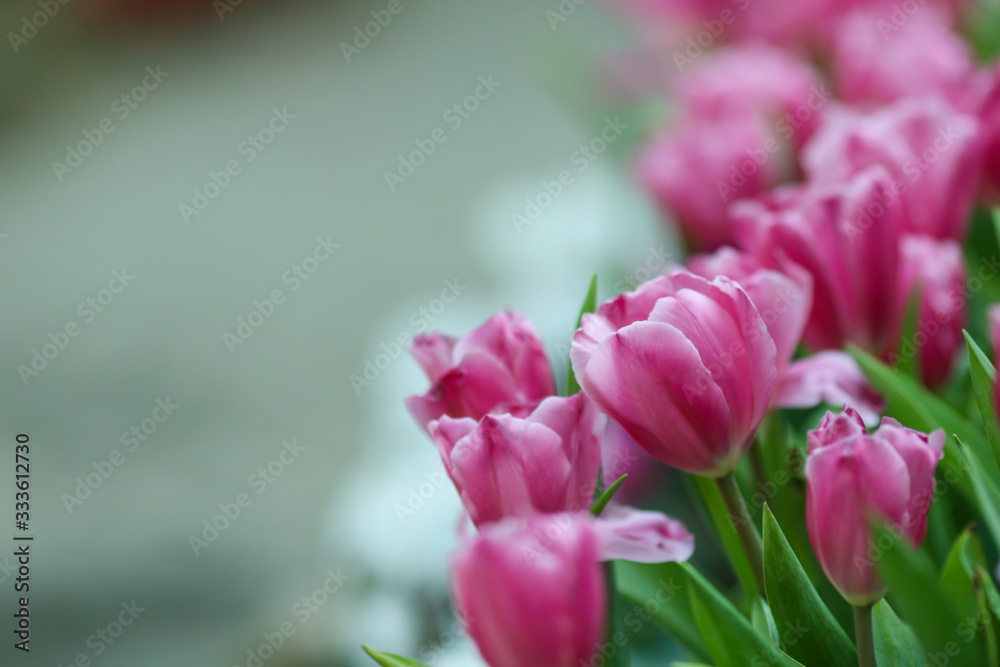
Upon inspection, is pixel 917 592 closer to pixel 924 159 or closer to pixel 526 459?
pixel 526 459

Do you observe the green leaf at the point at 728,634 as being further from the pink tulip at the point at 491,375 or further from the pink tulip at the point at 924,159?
the pink tulip at the point at 924,159

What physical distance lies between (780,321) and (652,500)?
0.20m

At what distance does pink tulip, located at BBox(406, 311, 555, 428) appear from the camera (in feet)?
0.75

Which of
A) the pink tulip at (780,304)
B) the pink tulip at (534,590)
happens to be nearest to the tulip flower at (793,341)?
the pink tulip at (780,304)

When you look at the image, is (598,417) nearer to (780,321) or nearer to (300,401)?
(780,321)

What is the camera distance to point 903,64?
1.37 ft

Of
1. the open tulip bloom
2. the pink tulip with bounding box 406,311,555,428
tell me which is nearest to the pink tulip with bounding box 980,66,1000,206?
the open tulip bloom

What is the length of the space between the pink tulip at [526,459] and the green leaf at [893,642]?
3.3 inches

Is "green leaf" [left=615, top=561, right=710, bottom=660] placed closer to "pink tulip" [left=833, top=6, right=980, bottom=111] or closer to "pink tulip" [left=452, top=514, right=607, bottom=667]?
"pink tulip" [left=452, top=514, right=607, bottom=667]

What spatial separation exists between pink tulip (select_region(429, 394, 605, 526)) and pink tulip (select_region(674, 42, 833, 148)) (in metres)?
0.29

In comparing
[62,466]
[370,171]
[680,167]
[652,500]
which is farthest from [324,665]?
[370,171]

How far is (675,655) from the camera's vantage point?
37 centimetres

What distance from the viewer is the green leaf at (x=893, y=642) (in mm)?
224

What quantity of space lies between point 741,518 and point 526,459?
0.07m
